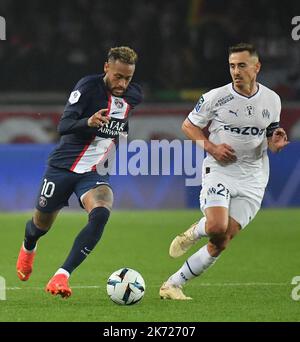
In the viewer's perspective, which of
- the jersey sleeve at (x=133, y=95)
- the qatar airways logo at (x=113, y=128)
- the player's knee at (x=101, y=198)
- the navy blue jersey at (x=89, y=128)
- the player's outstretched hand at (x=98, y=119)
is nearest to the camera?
the player's outstretched hand at (x=98, y=119)

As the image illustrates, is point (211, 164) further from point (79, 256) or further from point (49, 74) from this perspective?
point (49, 74)

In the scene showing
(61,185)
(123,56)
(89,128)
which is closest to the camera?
(123,56)

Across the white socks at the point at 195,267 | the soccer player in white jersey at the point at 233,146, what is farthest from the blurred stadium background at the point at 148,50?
the white socks at the point at 195,267

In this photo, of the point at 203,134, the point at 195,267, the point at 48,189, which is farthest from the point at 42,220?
the point at 203,134

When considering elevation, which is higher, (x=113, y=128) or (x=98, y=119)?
(x=98, y=119)

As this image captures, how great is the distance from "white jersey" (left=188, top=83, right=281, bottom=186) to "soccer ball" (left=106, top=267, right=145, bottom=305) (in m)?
1.22

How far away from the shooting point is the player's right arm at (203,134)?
794cm

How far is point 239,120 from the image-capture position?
808 centimetres

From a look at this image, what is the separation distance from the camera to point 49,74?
2028 centimetres

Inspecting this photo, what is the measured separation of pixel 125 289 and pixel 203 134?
146cm

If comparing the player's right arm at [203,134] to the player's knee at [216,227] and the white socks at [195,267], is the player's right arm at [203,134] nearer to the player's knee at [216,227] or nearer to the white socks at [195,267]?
the player's knee at [216,227]

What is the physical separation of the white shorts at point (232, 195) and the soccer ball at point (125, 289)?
2.83 feet

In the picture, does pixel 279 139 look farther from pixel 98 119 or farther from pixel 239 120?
pixel 98 119

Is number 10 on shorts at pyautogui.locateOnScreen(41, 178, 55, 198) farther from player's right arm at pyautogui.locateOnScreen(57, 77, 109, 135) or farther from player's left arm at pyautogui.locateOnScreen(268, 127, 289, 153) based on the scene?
player's left arm at pyautogui.locateOnScreen(268, 127, 289, 153)
